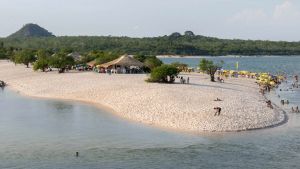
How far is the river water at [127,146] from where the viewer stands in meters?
24.2

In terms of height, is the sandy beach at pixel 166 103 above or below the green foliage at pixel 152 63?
below

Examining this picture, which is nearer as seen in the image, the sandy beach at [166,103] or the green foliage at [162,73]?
the sandy beach at [166,103]

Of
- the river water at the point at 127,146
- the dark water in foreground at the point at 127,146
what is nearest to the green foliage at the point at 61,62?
the river water at the point at 127,146

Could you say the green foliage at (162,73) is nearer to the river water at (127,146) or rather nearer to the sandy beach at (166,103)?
the sandy beach at (166,103)

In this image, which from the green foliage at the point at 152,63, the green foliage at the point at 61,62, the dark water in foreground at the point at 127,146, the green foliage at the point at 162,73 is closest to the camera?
the dark water in foreground at the point at 127,146

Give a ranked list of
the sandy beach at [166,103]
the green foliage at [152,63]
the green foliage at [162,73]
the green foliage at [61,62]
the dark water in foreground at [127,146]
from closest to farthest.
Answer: the dark water in foreground at [127,146] → the sandy beach at [166,103] → the green foliage at [162,73] → the green foliage at [152,63] → the green foliage at [61,62]

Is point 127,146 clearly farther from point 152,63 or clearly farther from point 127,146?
point 152,63

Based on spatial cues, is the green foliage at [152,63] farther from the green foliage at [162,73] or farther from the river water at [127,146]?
the river water at [127,146]

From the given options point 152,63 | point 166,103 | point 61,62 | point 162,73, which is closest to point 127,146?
point 166,103

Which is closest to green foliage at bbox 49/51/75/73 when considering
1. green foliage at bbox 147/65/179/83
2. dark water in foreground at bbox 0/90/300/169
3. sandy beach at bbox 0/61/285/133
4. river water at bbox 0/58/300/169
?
sandy beach at bbox 0/61/285/133

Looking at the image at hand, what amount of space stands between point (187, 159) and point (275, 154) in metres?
4.93

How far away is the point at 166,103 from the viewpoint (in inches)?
1623

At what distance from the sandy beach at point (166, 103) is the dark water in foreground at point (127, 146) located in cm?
179

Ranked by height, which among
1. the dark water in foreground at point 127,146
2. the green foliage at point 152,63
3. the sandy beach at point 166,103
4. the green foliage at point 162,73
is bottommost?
the dark water in foreground at point 127,146
